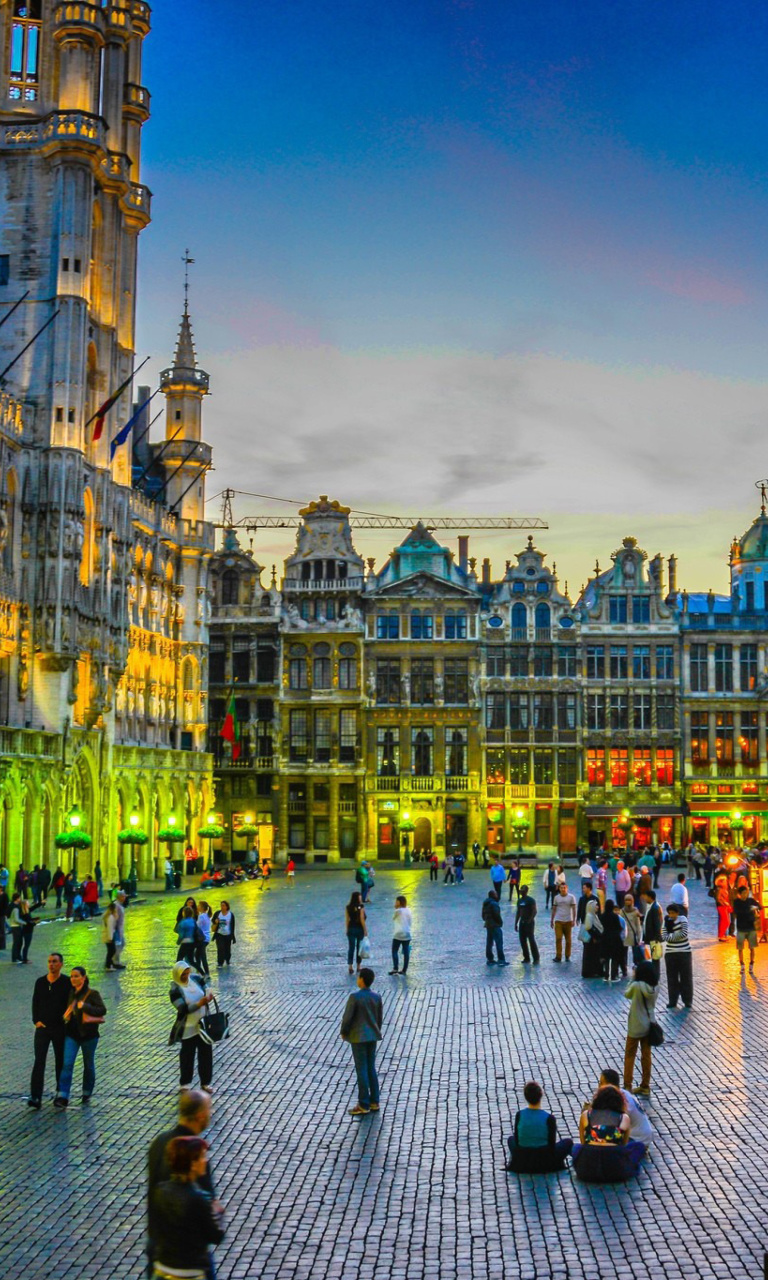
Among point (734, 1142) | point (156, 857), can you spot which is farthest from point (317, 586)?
point (734, 1142)

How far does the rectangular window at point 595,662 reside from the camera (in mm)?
83438

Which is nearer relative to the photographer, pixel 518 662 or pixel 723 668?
pixel 518 662

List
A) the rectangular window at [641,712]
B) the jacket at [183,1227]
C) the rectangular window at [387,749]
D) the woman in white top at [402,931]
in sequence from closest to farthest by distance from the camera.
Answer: the jacket at [183,1227] < the woman in white top at [402,931] < the rectangular window at [387,749] < the rectangular window at [641,712]

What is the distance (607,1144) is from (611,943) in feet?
44.1

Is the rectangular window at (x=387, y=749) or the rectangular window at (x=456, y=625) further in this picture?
the rectangular window at (x=456, y=625)

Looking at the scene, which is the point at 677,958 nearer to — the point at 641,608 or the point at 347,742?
the point at 347,742

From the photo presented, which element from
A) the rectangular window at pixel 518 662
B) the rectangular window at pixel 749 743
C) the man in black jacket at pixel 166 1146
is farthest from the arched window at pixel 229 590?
the man in black jacket at pixel 166 1146

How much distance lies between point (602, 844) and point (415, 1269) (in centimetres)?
7234

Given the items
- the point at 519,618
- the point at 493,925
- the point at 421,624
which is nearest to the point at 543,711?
the point at 519,618

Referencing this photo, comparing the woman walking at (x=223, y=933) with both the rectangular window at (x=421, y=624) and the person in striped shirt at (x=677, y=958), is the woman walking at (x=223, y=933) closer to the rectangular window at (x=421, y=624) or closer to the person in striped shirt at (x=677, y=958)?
the person in striped shirt at (x=677, y=958)

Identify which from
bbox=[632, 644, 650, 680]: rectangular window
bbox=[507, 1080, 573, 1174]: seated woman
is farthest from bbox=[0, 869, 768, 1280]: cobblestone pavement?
bbox=[632, 644, 650, 680]: rectangular window

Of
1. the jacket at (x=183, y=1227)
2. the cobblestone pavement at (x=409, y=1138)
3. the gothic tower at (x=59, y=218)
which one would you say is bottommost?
the cobblestone pavement at (x=409, y=1138)

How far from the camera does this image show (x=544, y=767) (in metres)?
82.6

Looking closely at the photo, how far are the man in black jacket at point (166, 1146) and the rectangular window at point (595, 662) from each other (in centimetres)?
7519
